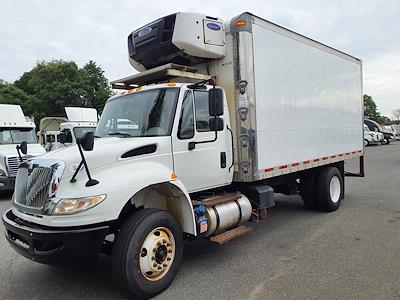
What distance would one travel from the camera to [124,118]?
490cm

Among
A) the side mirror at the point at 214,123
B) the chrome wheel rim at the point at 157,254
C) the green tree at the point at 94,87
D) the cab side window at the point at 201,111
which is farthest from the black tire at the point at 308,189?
the green tree at the point at 94,87

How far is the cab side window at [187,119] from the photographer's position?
462 cm

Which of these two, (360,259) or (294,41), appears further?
(294,41)

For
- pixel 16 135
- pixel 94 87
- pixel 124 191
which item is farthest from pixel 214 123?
pixel 94 87

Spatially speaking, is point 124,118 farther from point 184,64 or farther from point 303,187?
point 303,187

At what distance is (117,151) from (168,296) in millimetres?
1713

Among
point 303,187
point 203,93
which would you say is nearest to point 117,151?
point 203,93

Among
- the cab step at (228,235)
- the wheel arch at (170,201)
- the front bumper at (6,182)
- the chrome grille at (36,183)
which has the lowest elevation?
the cab step at (228,235)

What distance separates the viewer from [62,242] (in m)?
3.48

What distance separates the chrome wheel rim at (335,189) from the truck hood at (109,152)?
185 inches

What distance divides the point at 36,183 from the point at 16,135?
994cm

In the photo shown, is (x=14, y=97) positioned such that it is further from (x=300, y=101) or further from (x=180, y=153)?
(x=180, y=153)

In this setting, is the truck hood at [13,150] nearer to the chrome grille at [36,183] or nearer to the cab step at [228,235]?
the chrome grille at [36,183]

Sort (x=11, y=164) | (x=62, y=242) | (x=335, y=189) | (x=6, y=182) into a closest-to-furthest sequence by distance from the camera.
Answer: (x=62, y=242)
(x=335, y=189)
(x=6, y=182)
(x=11, y=164)
